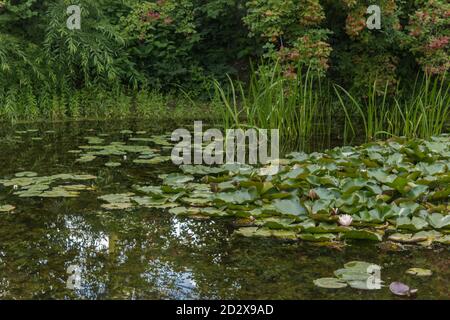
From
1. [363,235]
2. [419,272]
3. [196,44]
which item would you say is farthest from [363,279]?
[196,44]

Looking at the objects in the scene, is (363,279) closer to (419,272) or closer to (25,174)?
(419,272)

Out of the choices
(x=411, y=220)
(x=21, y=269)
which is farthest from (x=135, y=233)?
(x=411, y=220)

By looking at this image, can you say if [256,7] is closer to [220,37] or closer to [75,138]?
[220,37]

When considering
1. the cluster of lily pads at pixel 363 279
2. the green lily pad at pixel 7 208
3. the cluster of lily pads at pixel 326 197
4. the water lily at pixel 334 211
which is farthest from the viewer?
the green lily pad at pixel 7 208

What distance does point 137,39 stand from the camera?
8.41 m

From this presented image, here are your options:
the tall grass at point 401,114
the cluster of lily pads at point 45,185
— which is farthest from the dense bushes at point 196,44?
the cluster of lily pads at point 45,185

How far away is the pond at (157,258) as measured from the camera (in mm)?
2150

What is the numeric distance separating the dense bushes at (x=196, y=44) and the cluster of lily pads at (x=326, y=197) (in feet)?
6.40

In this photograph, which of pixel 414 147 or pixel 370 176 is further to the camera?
pixel 414 147

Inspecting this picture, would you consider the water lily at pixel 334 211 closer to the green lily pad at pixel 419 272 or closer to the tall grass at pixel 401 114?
the green lily pad at pixel 419 272

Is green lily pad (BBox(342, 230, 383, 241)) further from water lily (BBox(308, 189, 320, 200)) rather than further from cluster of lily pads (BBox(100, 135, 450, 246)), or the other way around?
water lily (BBox(308, 189, 320, 200))

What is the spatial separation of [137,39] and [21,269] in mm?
6439

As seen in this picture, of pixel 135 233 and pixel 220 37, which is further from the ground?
pixel 220 37

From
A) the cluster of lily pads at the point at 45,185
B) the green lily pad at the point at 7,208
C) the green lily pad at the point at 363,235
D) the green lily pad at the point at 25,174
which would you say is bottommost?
the green lily pad at the point at 363,235
